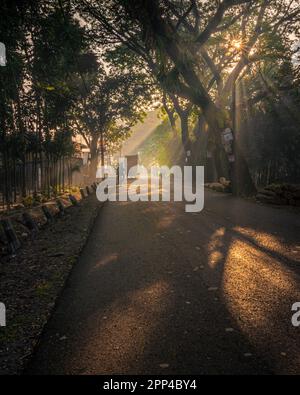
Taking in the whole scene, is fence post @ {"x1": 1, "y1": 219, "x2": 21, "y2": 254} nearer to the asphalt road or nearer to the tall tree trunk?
the asphalt road

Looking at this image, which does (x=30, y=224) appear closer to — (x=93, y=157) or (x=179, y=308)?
(x=179, y=308)

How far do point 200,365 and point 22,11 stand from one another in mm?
8847

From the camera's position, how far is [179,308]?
14.1ft

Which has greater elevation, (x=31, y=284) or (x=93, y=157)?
(x=93, y=157)

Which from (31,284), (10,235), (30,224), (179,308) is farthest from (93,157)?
(179,308)

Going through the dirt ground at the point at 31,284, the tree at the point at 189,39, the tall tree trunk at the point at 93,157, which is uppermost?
the tree at the point at 189,39

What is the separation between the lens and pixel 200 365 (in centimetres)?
311

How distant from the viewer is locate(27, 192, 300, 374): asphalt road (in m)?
3.20

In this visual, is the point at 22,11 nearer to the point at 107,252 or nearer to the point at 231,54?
the point at 107,252

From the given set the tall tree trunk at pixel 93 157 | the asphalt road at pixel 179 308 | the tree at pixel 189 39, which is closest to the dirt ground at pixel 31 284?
the asphalt road at pixel 179 308

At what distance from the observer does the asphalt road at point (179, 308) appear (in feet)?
10.5

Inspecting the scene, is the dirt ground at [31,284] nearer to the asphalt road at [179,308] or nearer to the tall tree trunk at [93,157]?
the asphalt road at [179,308]

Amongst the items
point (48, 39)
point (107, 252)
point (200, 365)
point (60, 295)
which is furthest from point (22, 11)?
point (200, 365)

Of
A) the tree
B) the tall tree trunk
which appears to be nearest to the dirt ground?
the tree
